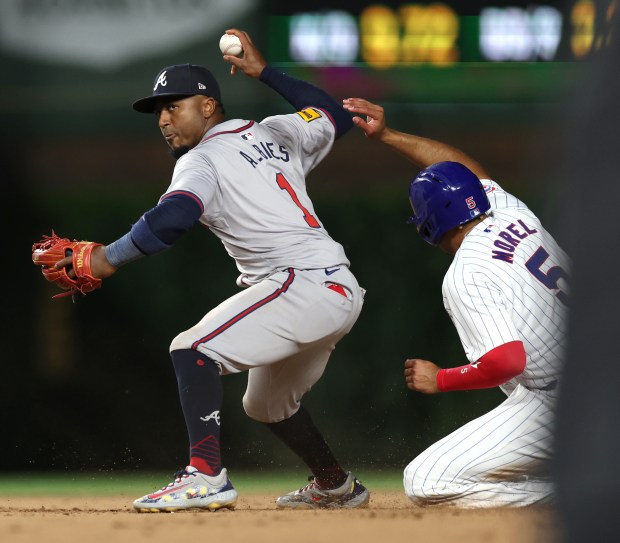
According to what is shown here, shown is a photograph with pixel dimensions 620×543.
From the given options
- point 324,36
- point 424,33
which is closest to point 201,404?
point 324,36

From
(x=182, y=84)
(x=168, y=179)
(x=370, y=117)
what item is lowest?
(x=168, y=179)

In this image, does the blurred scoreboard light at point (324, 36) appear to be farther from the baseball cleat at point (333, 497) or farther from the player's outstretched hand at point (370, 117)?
the baseball cleat at point (333, 497)

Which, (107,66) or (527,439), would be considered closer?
(527,439)

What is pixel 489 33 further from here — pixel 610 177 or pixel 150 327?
pixel 610 177

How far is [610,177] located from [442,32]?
14.7 feet

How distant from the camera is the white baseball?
322 centimetres

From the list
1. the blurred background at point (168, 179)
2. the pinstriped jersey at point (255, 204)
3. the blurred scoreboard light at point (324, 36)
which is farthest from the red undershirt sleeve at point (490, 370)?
the blurred scoreboard light at point (324, 36)

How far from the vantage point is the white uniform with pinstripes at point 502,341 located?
98.8 inches

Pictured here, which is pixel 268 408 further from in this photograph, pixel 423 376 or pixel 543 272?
pixel 543 272

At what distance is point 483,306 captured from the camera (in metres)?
2.48

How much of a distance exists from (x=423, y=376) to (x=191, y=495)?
0.66 metres

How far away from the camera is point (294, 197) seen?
2.97 metres

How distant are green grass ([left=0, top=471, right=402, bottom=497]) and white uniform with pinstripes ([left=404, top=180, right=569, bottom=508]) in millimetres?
1588

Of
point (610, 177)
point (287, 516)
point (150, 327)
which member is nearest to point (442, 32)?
point (150, 327)
